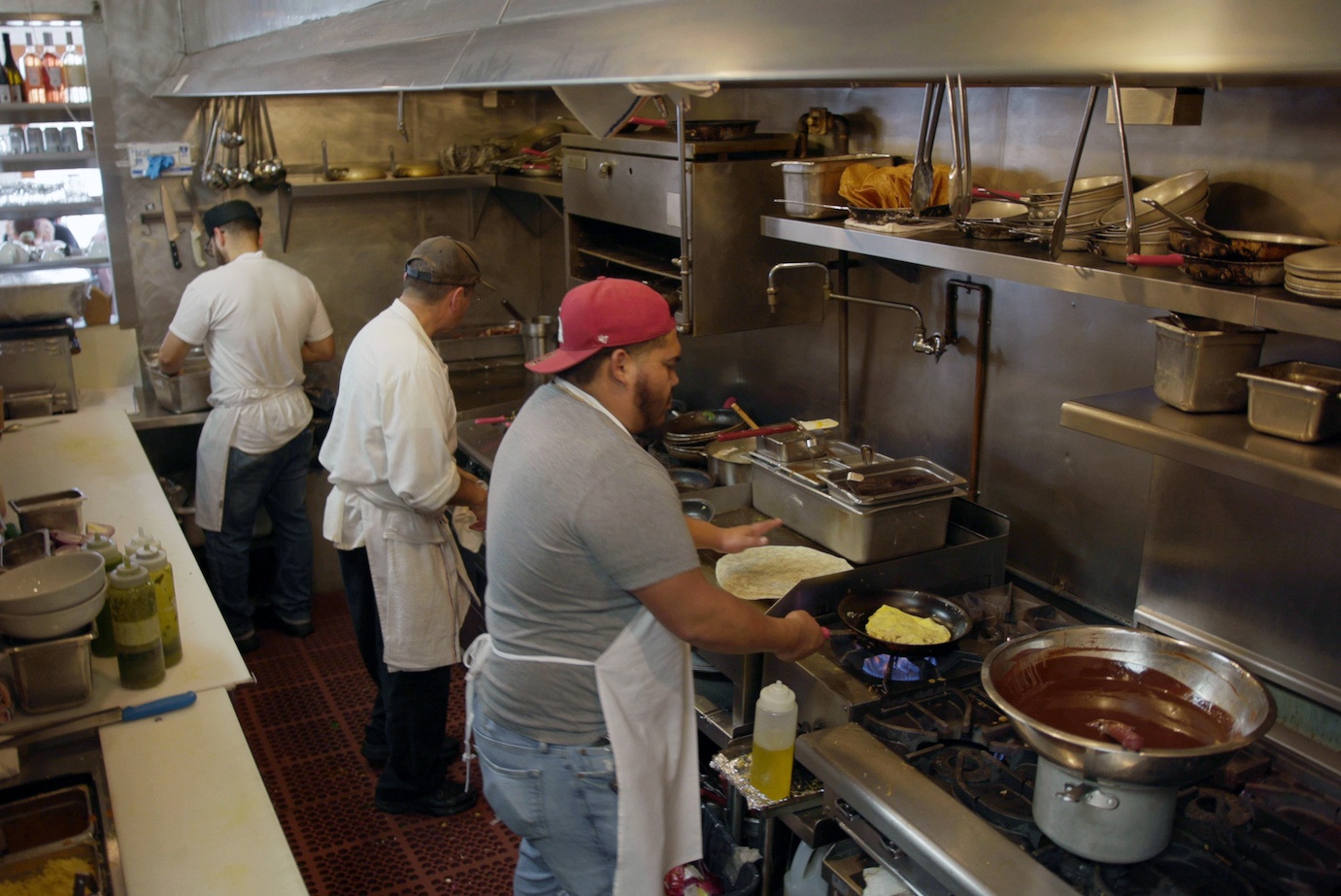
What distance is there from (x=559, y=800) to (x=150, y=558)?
1.10 meters

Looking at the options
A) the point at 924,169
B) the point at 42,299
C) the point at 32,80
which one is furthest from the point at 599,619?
the point at 32,80

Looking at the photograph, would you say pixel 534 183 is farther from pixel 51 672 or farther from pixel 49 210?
pixel 51 672

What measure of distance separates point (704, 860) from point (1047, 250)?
175 centimetres

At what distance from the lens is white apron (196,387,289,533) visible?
432 centimetres

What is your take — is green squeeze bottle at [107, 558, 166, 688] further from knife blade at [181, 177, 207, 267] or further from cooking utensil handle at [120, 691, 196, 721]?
knife blade at [181, 177, 207, 267]

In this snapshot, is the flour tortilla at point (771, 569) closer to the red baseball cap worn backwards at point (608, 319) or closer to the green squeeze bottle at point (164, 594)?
the red baseball cap worn backwards at point (608, 319)

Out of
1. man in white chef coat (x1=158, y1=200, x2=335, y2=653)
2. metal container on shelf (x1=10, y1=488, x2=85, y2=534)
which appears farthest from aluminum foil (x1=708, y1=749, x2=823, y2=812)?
man in white chef coat (x1=158, y1=200, x2=335, y2=653)

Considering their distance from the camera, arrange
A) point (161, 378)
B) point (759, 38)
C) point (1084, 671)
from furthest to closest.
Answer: point (161, 378)
point (1084, 671)
point (759, 38)

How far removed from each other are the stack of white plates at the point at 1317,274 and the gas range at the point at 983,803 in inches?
35.7

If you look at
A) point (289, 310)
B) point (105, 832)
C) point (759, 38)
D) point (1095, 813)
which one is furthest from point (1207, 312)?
point (289, 310)

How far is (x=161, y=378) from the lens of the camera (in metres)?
4.66

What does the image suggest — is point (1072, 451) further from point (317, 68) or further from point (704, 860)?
point (317, 68)

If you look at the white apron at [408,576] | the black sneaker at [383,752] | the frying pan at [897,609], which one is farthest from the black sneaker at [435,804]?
the frying pan at [897,609]

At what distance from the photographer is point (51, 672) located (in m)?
2.26
